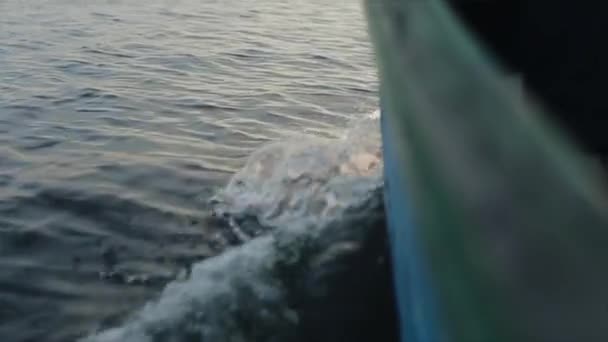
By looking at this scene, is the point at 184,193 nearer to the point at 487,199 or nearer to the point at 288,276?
the point at 288,276

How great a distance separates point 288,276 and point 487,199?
2.31m

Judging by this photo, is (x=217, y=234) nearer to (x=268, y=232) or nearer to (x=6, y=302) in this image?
(x=268, y=232)

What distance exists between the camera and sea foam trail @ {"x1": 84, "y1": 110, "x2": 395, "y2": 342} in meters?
2.88

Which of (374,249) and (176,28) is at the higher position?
(374,249)

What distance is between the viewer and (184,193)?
4418 mm

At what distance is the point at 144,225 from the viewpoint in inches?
153

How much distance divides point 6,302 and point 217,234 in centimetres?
110

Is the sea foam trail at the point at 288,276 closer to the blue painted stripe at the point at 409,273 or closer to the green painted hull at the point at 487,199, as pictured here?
the blue painted stripe at the point at 409,273

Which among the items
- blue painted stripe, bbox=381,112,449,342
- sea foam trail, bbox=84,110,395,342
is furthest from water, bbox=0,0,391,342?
blue painted stripe, bbox=381,112,449,342

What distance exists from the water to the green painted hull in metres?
1.59

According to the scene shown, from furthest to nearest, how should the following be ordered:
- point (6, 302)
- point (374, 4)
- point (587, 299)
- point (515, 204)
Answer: point (6, 302), point (374, 4), point (515, 204), point (587, 299)

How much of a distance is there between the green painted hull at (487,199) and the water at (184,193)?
1595mm

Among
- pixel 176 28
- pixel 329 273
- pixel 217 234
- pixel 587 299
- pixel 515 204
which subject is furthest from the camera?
pixel 176 28

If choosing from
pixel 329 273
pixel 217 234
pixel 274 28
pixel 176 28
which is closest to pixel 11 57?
pixel 176 28
